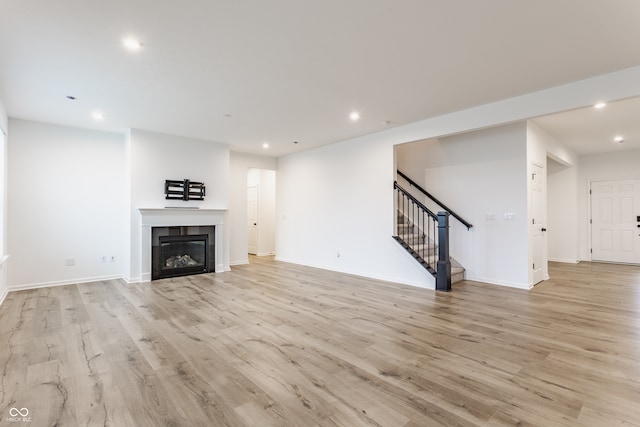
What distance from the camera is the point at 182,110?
183 inches

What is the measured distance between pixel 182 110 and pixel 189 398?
4.00 meters

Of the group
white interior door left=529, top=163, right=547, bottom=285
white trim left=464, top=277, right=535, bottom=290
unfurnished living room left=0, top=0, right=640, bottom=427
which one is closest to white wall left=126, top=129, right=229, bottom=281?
unfurnished living room left=0, top=0, right=640, bottom=427

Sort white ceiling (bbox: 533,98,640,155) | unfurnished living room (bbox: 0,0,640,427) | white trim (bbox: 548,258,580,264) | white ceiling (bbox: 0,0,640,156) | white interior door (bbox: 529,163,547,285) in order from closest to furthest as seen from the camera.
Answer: unfurnished living room (bbox: 0,0,640,427) → white ceiling (bbox: 0,0,640,156) → white ceiling (bbox: 533,98,640,155) → white interior door (bbox: 529,163,547,285) → white trim (bbox: 548,258,580,264)

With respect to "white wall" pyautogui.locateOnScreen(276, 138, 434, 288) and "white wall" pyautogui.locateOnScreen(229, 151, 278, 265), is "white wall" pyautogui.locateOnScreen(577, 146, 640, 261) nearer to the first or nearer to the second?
"white wall" pyautogui.locateOnScreen(276, 138, 434, 288)

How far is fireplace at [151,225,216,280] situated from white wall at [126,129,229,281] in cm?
31

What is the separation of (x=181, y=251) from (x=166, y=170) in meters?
1.62

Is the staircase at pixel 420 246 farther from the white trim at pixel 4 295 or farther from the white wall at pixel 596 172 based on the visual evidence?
the white trim at pixel 4 295

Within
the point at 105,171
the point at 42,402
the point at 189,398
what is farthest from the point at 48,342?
the point at 105,171

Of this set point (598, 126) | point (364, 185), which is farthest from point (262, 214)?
point (598, 126)

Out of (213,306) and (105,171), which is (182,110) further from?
(213,306)

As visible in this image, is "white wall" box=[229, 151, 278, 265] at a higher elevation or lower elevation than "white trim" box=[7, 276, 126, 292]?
higher

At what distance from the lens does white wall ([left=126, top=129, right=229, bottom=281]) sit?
220 inches

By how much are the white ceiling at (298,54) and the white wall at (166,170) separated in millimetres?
1034

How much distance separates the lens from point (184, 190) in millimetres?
6137
